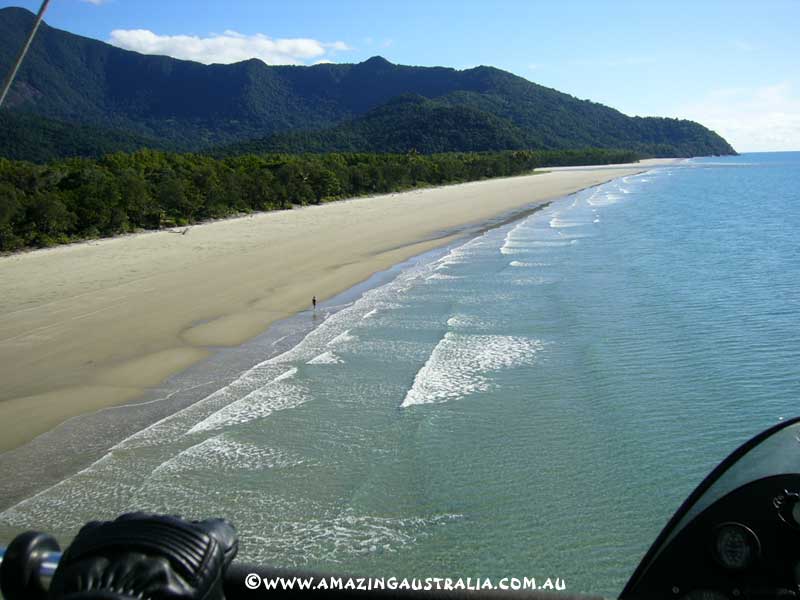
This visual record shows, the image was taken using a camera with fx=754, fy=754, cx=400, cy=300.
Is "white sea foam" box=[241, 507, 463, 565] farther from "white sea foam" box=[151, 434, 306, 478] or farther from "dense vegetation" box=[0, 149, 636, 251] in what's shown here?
"dense vegetation" box=[0, 149, 636, 251]

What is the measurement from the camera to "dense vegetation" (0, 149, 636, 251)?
25062mm

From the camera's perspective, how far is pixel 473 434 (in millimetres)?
8445

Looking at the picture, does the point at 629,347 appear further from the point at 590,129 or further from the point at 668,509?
the point at 590,129

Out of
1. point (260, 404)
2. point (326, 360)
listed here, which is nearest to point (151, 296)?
point (326, 360)

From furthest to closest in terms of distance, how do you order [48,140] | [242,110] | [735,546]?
[242,110] → [48,140] → [735,546]

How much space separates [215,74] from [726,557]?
211 m

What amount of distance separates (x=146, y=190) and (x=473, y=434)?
25876mm

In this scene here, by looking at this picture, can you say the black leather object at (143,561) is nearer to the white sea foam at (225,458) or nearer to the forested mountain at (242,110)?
the white sea foam at (225,458)

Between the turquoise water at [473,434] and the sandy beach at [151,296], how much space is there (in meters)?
1.65

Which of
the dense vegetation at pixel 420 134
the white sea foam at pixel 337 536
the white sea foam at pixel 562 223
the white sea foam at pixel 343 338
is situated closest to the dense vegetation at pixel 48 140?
the dense vegetation at pixel 420 134

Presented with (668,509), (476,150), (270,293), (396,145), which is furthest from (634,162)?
(668,509)

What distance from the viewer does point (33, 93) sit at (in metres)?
145

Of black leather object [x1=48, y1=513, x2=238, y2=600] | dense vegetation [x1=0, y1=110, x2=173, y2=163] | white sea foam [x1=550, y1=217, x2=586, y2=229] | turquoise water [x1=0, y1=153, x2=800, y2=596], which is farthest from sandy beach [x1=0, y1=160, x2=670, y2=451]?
dense vegetation [x1=0, y1=110, x2=173, y2=163]

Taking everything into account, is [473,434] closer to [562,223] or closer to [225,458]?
[225,458]
